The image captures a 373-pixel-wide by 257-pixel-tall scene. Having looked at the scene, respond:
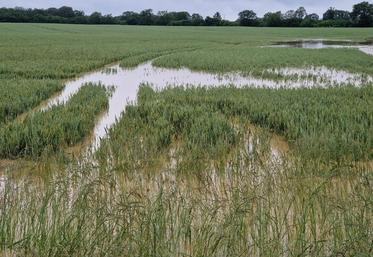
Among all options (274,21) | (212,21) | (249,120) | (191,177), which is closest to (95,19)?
(212,21)

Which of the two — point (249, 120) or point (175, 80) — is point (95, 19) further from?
point (249, 120)

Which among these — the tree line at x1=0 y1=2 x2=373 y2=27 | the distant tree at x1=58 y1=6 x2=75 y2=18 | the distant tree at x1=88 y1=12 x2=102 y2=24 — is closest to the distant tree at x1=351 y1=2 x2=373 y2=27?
the tree line at x1=0 y1=2 x2=373 y2=27

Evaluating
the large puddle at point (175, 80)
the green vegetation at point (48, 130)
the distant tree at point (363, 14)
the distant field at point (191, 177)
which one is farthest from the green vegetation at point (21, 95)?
the distant tree at point (363, 14)

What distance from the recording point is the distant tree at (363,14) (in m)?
92.6

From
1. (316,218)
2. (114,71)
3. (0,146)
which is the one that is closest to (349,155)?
(316,218)

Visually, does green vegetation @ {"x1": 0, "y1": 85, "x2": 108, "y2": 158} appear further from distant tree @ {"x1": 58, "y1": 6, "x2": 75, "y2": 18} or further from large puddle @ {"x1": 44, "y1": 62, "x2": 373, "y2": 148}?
distant tree @ {"x1": 58, "y1": 6, "x2": 75, "y2": 18}

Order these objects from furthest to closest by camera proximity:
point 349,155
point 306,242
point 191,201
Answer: point 349,155 < point 191,201 < point 306,242

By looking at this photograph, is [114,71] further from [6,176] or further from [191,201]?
[191,201]

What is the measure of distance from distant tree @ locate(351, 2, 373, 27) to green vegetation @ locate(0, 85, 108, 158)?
101m

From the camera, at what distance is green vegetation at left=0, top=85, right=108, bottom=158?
18.7ft

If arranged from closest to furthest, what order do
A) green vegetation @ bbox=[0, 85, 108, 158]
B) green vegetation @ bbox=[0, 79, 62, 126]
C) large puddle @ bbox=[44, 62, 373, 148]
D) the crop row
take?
the crop row
green vegetation @ bbox=[0, 85, 108, 158]
green vegetation @ bbox=[0, 79, 62, 126]
large puddle @ bbox=[44, 62, 373, 148]

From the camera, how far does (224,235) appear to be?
293 centimetres

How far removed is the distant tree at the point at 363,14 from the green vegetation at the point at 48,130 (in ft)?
330

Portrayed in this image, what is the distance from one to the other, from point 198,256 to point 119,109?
6871mm
